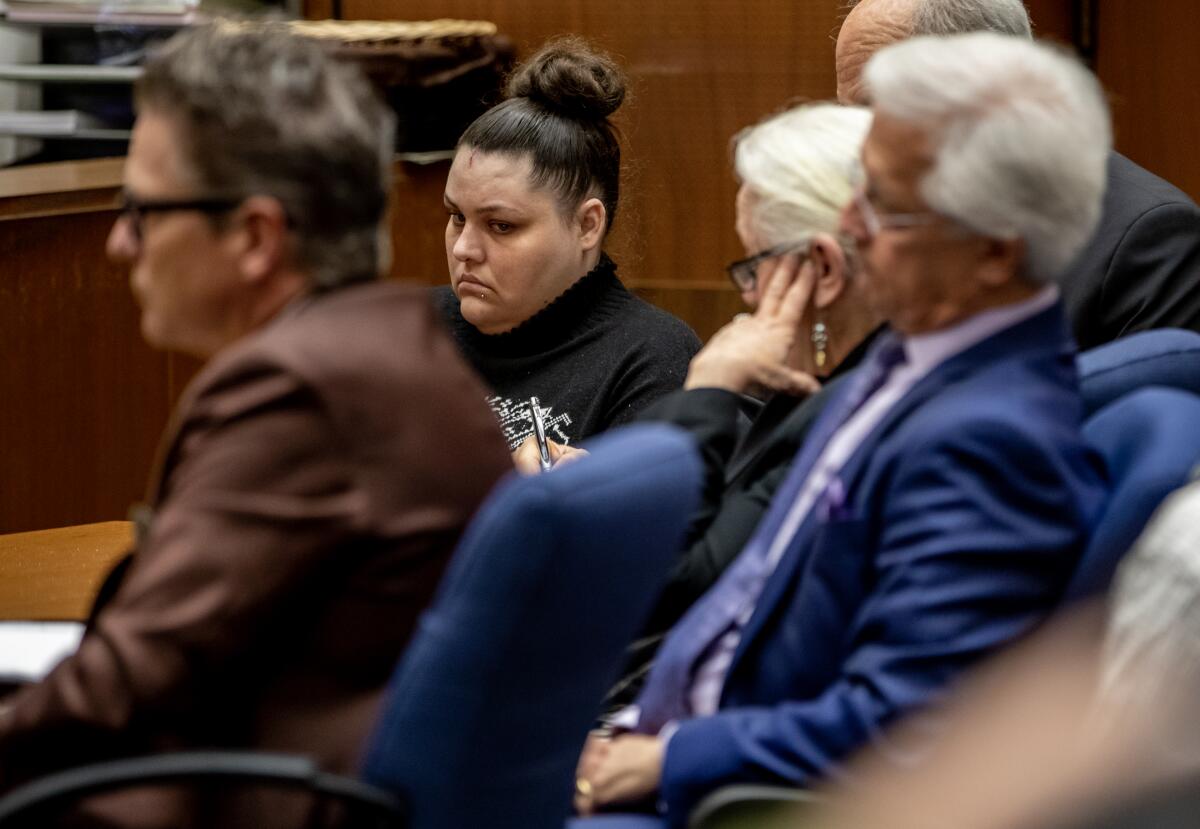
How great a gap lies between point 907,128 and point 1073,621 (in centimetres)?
47

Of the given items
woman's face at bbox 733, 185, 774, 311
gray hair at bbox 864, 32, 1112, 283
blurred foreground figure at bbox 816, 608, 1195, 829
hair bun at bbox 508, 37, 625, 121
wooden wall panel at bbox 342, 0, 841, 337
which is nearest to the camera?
blurred foreground figure at bbox 816, 608, 1195, 829

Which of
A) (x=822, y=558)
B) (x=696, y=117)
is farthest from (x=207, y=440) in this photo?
(x=696, y=117)

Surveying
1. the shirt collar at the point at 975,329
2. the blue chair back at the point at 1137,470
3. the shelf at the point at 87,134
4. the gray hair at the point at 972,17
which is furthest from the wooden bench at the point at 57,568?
the shelf at the point at 87,134

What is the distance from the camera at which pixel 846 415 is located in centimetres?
164

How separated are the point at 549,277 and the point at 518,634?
137cm

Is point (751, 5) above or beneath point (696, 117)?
above

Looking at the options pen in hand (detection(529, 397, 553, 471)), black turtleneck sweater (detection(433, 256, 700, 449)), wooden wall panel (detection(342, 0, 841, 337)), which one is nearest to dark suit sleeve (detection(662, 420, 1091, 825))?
pen in hand (detection(529, 397, 553, 471))

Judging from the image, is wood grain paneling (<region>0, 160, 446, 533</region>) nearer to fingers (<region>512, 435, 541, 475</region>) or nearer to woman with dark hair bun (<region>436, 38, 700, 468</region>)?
woman with dark hair bun (<region>436, 38, 700, 468</region>)

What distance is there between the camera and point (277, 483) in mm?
1266

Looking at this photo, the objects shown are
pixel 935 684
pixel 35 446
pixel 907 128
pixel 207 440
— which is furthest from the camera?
pixel 35 446

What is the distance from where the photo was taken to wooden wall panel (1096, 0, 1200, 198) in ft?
12.6

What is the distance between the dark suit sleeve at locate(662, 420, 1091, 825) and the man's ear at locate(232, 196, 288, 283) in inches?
22.7

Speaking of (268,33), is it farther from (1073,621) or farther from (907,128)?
(1073,621)

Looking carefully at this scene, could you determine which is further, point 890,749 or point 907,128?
point 907,128
